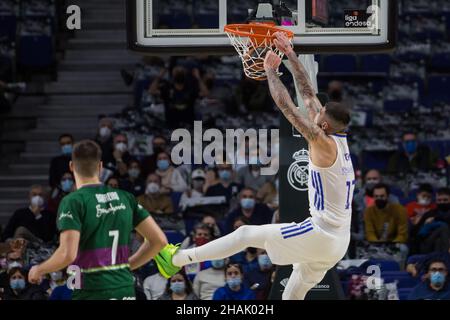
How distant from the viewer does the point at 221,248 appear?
1036cm

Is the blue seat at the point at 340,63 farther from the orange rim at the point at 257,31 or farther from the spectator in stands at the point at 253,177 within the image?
the orange rim at the point at 257,31

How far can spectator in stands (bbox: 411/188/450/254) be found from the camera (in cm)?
1441

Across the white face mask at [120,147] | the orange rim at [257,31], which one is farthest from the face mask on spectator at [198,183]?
the orange rim at [257,31]

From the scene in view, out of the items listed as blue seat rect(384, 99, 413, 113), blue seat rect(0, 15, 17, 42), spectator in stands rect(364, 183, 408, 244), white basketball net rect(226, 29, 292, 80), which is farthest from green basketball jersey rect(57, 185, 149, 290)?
blue seat rect(0, 15, 17, 42)

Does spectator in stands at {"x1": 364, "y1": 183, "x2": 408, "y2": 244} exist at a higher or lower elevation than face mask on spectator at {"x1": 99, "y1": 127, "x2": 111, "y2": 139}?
lower

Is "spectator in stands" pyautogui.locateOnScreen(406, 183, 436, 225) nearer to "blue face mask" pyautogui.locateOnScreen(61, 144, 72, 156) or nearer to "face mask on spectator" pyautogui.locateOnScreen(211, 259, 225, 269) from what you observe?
"face mask on spectator" pyautogui.locateOnScreen(211, 259, 225, 269)

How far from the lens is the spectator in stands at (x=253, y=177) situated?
1574 cm

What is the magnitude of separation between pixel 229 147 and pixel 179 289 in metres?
2.92

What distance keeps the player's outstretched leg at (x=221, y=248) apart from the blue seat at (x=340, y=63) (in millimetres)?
8097

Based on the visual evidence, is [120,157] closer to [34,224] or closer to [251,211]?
[34,224]

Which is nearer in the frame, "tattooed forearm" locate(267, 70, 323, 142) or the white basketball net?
"tattooed forearm" locate(267, 70, 323, 142)

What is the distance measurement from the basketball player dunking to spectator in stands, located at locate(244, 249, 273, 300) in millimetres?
3266

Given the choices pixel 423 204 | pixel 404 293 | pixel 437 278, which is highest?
pixel 423 204

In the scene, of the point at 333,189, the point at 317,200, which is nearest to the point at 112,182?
the point at 317,200
